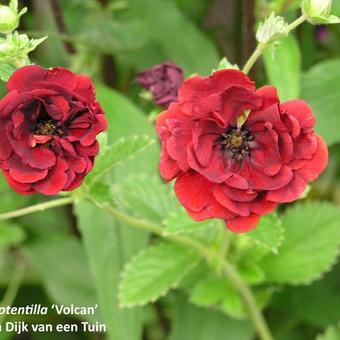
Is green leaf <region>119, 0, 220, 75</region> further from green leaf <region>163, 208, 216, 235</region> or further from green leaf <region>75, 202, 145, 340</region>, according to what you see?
green leaf <region>163, 208, 216, 235</region>

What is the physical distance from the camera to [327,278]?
1.06m

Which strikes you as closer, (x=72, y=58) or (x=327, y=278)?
(x=72, y=58)

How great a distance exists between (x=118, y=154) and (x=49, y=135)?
0.09 m

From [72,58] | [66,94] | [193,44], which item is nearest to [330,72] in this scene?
[193,44]

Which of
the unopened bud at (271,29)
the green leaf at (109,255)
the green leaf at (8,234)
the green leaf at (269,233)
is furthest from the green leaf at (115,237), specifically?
the unopened bud at (271,29)

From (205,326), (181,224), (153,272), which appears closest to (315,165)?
(181,224)

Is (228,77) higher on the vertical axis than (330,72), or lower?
lower

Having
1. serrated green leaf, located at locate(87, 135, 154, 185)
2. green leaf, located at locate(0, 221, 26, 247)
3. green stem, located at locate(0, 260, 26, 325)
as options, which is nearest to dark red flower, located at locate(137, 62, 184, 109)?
serrated green leaf, located at locate(87, 135, 154, 185)

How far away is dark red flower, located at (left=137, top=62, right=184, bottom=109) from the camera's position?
67cm

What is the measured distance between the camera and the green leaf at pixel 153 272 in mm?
720

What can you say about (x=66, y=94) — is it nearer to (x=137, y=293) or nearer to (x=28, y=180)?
(x=28, y=180)

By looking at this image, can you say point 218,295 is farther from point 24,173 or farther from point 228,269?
point 24,173

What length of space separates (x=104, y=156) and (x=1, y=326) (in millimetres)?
395

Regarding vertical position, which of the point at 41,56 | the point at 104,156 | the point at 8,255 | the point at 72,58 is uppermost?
the point at 41,56
